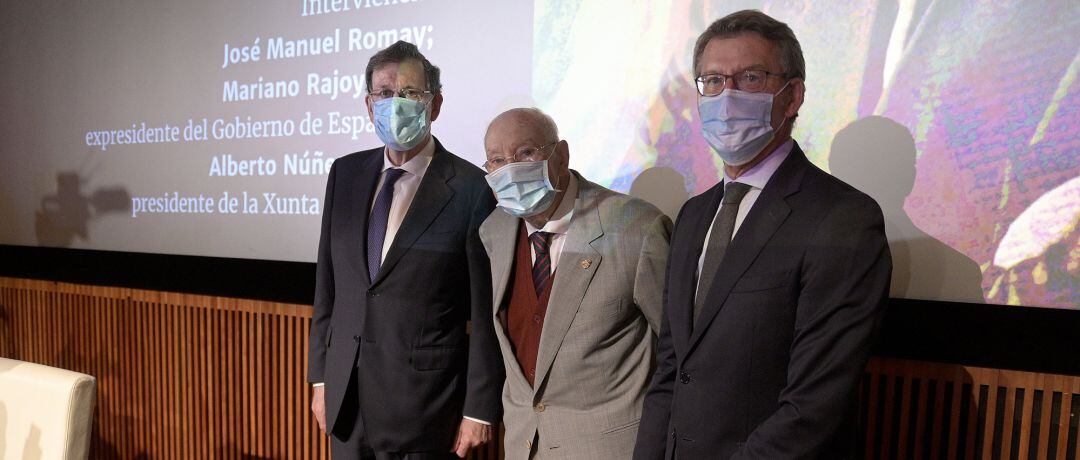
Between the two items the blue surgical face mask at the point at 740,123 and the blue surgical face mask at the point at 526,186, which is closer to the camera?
the blue surgical face mask at the point at 740,123

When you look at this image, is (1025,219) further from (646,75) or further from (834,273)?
(646,75)

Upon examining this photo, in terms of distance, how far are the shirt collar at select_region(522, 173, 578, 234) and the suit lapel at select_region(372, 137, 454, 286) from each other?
36cm

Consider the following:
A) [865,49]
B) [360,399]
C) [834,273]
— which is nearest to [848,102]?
[865,49]

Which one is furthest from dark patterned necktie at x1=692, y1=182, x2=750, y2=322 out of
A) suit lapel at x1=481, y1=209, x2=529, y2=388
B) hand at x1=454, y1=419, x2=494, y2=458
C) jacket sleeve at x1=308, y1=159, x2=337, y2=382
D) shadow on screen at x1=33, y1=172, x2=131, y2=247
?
shadow on screen at x1=33, y1=172, x2=131, y2=247

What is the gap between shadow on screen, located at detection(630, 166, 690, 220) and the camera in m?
2.69

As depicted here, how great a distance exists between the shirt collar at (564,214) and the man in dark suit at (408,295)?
1.04 feet

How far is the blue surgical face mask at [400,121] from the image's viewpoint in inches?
92.4

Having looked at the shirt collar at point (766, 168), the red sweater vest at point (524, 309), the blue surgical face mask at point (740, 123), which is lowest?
the red sweater vest at point (524, 309)

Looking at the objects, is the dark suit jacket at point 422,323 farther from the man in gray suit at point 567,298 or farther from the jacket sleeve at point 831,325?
the jacket sleeve at point 831,325

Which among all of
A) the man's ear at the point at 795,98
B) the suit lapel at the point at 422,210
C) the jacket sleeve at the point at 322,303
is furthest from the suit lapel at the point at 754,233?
the jacket sleeve at the point at 322,303

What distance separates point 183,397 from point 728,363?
3431 mm

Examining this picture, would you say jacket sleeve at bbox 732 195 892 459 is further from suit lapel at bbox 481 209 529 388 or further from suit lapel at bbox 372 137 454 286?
suit lapel at bbox 372 137 454 286

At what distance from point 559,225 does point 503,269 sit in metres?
0.20

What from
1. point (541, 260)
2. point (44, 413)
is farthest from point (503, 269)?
point (44, 413)
